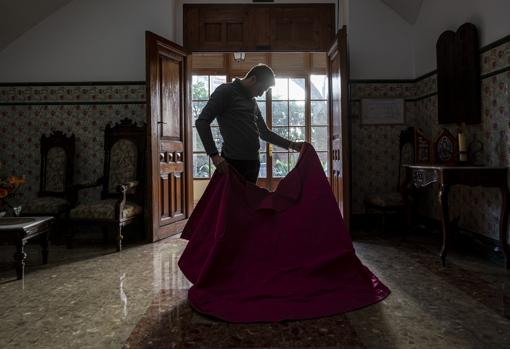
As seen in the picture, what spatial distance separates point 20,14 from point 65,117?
1175 millimetres

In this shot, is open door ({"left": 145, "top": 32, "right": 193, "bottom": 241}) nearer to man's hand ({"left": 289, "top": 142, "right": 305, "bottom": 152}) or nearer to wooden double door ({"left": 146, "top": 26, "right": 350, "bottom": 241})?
wooden double door ({"left": 146, "top": 26, "right": 350, "bottom": 241})

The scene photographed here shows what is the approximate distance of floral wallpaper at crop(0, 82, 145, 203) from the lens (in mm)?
4867

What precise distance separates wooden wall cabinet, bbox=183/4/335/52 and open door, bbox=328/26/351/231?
500mm

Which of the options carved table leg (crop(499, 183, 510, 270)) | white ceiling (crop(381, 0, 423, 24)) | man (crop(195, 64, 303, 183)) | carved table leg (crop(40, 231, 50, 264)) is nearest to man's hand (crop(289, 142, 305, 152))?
man (crop(195, 64, 303, 183))

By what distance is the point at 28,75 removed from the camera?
16.0 feet

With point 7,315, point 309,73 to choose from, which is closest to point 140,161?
point 7,315

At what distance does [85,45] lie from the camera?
4875 millimetres

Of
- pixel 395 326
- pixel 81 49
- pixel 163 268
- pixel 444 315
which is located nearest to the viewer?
pixel 395 326

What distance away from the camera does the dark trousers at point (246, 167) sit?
9.00 ft

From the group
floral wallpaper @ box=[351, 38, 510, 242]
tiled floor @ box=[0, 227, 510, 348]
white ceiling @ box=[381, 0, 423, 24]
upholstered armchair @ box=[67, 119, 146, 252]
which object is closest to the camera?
tiled floor @ box=[0, 227, 510, 348]

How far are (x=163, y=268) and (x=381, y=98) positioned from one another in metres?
3.11

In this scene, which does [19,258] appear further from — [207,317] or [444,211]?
[444,211]

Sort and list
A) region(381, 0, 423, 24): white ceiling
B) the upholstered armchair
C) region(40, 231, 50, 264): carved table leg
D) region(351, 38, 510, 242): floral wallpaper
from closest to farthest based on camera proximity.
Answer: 1. region(351, 38, 510, 242): floral wallpaper
2. region(40, 231, 50, 264): carved table leg
3. the upholstered armchair
4. region(381, 0, 423, 24): white ceiling

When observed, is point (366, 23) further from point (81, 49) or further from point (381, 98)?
point (81, 49)
